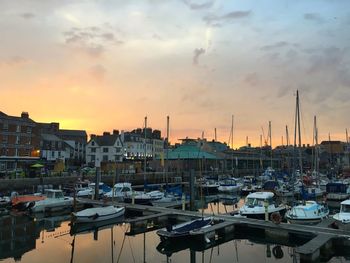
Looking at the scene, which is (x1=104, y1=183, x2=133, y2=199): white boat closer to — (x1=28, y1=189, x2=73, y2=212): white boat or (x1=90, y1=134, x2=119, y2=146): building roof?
(x1=28, y1=189, x2=73, y2=212): white boat

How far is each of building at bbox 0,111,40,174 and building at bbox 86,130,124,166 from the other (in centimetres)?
3238

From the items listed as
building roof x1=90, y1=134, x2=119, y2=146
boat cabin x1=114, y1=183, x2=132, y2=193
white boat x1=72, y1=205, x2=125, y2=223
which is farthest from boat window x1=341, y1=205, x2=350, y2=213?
building roof x1=90, y1=134, x2=119, y2=146

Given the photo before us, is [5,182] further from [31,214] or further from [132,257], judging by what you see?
[132,257]

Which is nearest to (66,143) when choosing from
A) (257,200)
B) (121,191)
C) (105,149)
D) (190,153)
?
(105,149)


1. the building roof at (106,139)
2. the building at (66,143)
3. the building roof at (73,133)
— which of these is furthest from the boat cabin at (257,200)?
the building roof at (73,133)

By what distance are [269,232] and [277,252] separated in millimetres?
2804

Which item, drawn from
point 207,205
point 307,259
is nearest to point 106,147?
point 207,205

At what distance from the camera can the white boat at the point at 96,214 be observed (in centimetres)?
3388

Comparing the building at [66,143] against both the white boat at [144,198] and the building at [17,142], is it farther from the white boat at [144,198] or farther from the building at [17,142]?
the white boat at [144,198]

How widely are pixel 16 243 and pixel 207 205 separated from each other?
29.1 metres

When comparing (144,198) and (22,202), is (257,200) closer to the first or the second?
(144,198)

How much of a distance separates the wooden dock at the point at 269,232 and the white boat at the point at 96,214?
4.39 metres

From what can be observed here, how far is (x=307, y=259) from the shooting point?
69.3 feet

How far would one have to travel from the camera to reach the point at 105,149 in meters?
115
